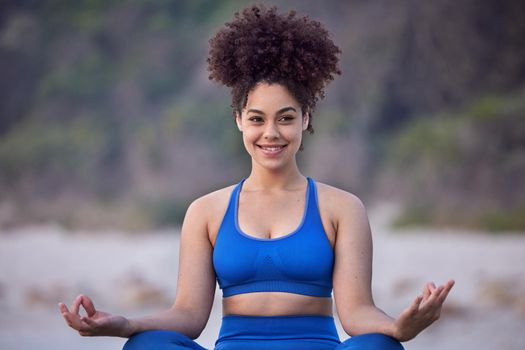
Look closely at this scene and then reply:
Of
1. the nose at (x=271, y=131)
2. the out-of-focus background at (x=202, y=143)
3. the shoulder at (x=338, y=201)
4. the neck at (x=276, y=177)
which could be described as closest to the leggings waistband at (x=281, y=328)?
the shoulder at (x=338, y=201)

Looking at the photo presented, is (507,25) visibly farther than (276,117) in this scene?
Yes

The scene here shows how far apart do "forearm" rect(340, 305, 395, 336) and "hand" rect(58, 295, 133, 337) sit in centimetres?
64

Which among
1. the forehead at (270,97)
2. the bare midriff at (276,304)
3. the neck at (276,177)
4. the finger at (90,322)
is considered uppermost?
the forehead at (270,97)

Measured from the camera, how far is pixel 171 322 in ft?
9.13

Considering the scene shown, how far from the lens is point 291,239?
2836 millimetres

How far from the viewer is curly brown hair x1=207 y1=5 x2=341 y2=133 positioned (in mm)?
2904

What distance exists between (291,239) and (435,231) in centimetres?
712

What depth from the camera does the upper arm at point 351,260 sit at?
2.80 m

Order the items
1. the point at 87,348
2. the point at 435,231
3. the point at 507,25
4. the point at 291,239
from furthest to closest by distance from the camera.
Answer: the point at 507,25 < the point at 435,231 < the point at 87,348 < the point at 291,239

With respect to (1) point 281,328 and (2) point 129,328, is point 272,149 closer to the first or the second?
(1) point 281,328

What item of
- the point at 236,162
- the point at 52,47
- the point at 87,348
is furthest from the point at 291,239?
the point at 52,47

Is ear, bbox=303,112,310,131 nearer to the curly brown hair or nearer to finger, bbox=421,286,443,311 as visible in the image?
the curly brown hair

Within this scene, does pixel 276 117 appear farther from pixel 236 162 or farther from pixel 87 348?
pixel 236 162

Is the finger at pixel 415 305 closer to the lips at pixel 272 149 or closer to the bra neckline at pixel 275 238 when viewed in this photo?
the bra neckline at pixel 275 238
